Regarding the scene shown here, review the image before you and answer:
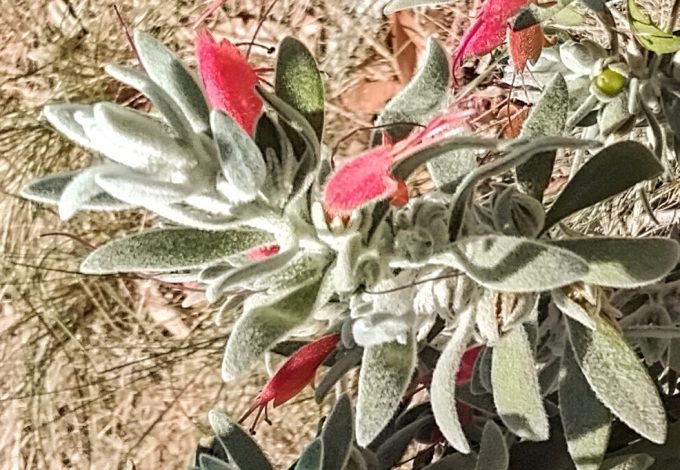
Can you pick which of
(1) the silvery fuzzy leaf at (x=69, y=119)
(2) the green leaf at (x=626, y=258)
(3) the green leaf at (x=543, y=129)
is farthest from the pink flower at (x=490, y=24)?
(1) the silvery fuzzy leaf at (x=69, y=119)

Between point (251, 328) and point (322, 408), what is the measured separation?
118cm

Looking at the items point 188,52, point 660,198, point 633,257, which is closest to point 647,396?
point 633,257

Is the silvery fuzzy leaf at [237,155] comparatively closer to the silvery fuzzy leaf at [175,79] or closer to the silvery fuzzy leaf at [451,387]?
the silvery fuzzy leaf at [175,79]

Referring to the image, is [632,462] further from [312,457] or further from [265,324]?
[265,324]

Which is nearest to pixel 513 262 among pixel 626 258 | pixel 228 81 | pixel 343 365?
pixel 626 258

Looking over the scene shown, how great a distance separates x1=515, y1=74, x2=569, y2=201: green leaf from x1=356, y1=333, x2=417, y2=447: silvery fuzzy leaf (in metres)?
0.16

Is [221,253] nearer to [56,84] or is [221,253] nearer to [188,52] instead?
[188,52]

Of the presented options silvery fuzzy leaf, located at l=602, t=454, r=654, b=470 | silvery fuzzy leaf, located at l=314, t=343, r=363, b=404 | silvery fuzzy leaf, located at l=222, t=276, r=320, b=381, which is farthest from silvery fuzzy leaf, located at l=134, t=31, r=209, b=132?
silvery fuzzy leaf, located at l=602, t=454, r=654, b=470

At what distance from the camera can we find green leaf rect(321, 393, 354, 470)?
2.96ft

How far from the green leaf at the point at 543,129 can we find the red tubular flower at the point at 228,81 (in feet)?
0.75

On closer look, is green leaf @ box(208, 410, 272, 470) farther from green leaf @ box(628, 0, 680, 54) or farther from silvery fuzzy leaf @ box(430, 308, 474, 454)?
green leaf @ box(628, 0, 680, 54)

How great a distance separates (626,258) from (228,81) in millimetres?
299

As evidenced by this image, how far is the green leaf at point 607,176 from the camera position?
741 millimetres

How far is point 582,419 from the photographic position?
0.82 m
